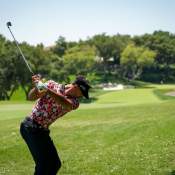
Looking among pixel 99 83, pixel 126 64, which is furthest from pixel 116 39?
pixel 99 83

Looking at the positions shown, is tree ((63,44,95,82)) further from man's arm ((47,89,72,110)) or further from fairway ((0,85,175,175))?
man's arm ((47,89,72,110))

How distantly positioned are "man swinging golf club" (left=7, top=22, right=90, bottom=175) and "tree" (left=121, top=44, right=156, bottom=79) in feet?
416

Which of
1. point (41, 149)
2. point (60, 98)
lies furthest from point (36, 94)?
point (41, 149)

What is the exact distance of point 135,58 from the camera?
138000mm

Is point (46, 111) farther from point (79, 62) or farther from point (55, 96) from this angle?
point (79, 62)

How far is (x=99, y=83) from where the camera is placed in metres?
128

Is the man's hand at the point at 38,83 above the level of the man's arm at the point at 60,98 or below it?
above

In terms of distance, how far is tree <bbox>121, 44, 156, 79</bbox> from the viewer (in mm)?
136250

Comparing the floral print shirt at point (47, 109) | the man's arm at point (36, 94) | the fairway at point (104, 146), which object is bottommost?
the fairway at point (104, 146)

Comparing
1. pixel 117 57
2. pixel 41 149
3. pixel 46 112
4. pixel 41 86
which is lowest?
pixel 41 149

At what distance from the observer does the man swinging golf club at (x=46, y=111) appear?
29.6 ft

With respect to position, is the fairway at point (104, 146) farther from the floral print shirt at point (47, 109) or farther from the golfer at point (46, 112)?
the floral print shirt at point (47, 109)

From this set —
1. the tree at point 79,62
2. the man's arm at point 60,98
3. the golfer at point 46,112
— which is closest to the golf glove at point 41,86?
the golfer at point 46,112

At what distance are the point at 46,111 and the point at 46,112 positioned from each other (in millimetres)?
18
